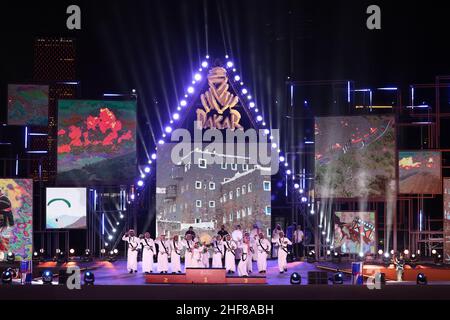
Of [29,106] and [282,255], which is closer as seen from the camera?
[282,255]

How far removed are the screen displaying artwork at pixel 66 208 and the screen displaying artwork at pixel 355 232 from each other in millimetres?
7048

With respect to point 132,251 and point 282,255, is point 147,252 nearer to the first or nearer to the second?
point 132,251

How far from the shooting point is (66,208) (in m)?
24.7

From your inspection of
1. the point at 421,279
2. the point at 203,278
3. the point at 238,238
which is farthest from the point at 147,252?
the point at 421,279

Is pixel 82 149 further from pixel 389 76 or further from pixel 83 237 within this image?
pixel 389 76

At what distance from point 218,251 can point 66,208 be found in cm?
488

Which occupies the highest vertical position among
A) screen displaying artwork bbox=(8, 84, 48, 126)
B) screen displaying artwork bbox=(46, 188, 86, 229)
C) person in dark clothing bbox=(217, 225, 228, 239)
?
screen displaying artwork bbox=(8, 84, 48, 126)

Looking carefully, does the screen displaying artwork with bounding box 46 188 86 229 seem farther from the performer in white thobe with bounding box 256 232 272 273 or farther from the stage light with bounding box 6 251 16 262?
the performer in white thobe with bounding box 256 232 272 273

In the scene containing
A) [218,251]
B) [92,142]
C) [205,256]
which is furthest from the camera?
[92,142]

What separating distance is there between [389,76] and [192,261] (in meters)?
8.39

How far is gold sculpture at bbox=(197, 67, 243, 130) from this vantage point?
25.9 m

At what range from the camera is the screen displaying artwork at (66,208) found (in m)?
24.7

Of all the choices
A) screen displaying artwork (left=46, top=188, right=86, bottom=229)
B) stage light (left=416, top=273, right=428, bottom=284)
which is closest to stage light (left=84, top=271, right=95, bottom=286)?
screen displaying artwork (left=46, top=188, right=86, bottom=229)
